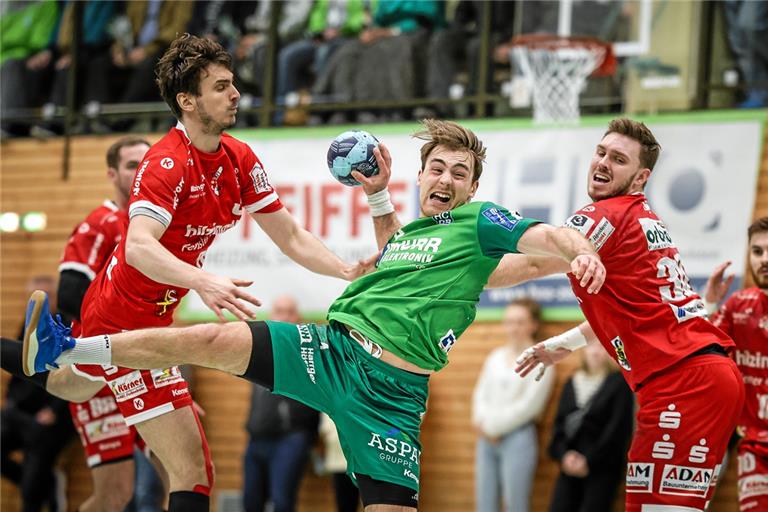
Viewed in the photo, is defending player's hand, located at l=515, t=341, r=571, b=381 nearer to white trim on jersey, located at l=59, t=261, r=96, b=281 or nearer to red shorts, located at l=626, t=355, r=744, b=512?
red shorts, located at l=626, t=355, r=744, b=512

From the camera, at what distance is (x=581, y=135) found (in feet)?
35.7

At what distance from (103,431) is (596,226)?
12.8ft

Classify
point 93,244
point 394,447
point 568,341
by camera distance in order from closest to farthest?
point 394,447
point 568,341
point 93,244

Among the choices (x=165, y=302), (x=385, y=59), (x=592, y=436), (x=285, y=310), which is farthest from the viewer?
(x=385, y=59)

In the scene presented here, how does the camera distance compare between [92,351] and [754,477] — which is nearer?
[92,351]

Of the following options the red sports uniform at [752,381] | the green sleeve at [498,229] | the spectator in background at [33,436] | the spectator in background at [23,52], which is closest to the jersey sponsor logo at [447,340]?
the green sleeve at [498,229]

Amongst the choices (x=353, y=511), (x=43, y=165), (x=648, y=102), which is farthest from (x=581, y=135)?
(x=43, y=165)

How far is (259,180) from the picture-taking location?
6.39m

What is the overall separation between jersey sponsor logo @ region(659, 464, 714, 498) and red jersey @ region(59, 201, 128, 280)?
3.78 m

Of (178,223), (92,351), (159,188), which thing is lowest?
(92,351)

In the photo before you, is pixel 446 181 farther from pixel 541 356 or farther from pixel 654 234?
pixel 541 356

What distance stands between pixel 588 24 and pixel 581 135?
1.16m

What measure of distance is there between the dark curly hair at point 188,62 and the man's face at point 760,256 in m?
3.37

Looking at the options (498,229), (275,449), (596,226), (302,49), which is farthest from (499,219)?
(302,49)
